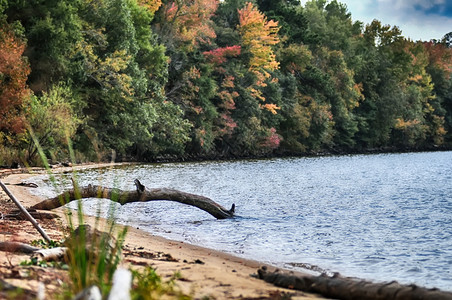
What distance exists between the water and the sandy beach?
2.26ft

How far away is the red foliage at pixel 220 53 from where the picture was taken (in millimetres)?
46188

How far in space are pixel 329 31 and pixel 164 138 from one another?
33212 millimetres

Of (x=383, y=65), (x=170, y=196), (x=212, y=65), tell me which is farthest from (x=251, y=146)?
(x=170, y=196)

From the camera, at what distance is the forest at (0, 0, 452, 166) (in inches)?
1163

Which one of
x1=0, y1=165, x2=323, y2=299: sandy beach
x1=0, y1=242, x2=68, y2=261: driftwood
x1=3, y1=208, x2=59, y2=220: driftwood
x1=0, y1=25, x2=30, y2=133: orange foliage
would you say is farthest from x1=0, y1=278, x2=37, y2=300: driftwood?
x1=0, y1=25, x2=30, y2=133: orange foliage

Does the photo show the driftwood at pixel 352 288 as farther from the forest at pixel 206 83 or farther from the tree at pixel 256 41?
the tree at pixel 256 41

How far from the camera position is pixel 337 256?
962cm

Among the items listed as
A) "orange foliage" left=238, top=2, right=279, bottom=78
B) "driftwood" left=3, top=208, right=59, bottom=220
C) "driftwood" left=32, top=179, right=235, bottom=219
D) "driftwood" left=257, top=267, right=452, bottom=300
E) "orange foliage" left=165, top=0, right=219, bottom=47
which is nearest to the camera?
"driftwood" left=257, top=267, right=452, bottom=300

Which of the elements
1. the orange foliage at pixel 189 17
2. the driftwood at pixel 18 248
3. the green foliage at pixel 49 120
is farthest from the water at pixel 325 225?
the orange foliage at pixel 189 17

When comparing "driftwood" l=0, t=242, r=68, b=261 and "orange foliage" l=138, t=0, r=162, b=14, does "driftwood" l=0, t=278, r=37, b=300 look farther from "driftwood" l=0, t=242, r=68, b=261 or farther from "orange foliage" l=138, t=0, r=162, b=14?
"orange foliage" l=138, t=0, r=162, b=14

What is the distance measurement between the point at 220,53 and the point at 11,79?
22.0 metres

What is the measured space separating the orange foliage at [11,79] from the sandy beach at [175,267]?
16.2m

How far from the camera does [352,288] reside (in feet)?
18.1

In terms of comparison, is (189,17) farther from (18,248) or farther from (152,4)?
(18,248)
